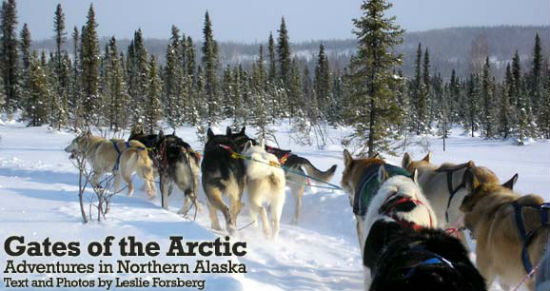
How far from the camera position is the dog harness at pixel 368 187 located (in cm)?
414

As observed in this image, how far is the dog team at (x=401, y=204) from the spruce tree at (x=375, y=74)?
794 centimetres

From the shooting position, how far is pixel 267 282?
4.38 meters

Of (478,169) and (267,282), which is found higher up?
(478,169)

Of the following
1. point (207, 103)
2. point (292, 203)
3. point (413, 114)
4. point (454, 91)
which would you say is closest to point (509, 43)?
point (454, 91)

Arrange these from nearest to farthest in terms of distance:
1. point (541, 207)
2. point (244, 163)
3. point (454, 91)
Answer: point (541, 207) → point (244, 163) → point (454, 91)

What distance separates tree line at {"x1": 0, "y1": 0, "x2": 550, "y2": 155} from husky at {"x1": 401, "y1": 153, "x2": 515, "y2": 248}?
8998 millimetres

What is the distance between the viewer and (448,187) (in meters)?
5.40

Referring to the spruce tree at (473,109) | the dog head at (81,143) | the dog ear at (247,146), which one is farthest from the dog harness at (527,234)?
the spruce tree at (473,109)

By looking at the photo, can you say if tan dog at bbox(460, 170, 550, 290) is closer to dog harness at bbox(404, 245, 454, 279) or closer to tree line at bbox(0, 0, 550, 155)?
dog harness at bbox(404, 245, 454, 279)

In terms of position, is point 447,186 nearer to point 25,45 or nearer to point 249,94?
point 249,94

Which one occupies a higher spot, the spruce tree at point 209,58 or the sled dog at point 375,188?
the spruce tree at point 209,58

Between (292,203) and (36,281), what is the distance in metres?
5.50

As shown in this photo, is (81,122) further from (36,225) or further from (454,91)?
(454,91)

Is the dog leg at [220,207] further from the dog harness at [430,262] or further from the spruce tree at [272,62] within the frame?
the spruce tree at [272,62]
